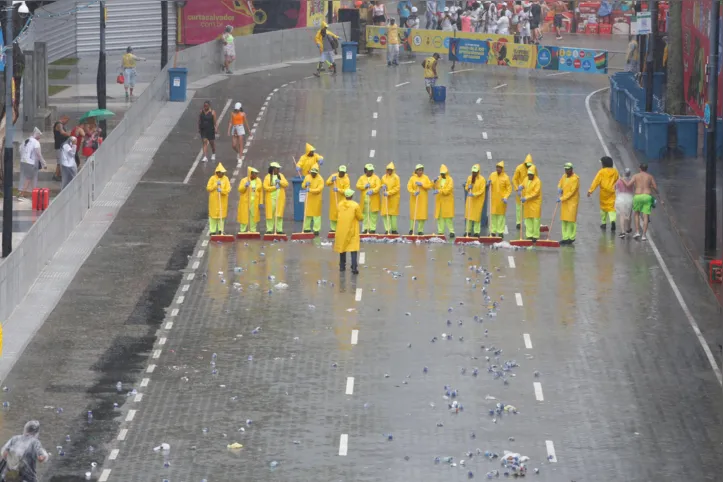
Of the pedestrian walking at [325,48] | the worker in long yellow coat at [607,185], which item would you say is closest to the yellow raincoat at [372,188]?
the worker in long yellow coat at [607,185]

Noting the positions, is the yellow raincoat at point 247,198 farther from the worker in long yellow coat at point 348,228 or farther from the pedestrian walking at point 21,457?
the pedestrian walking at point 21,457

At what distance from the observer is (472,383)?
2452cm

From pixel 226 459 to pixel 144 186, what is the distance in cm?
1793

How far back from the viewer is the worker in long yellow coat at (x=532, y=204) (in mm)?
33094

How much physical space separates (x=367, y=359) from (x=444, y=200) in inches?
337

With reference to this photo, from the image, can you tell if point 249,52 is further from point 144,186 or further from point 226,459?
point 226,459

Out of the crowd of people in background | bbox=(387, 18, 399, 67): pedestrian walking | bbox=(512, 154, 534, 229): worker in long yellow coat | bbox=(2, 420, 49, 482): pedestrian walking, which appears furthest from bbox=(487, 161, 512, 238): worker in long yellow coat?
the crowd of people in background

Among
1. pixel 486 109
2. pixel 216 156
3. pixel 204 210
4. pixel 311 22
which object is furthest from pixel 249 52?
pixel 204 210

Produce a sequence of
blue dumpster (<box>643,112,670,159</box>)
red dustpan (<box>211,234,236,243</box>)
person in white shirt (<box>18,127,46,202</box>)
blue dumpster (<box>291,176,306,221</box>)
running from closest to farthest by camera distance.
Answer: red dustpan (<box>211,234,236,243</box>) < blue dumpster (<box>291,176,306,221</box>) < person in white shirt (<box>18,127,46,202</box>) < blue dumpster (<box>643,112,670,159</box>)

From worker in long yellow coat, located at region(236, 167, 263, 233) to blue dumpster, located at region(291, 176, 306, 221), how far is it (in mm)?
1430

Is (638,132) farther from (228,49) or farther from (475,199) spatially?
(228,49)

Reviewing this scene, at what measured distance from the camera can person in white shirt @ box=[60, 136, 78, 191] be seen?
3656 cm

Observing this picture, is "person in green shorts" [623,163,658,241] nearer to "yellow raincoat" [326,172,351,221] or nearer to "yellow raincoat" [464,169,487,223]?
"yellow raincoat" [464,169,487,223]

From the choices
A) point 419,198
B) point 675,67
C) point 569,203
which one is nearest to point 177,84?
point 675,67
